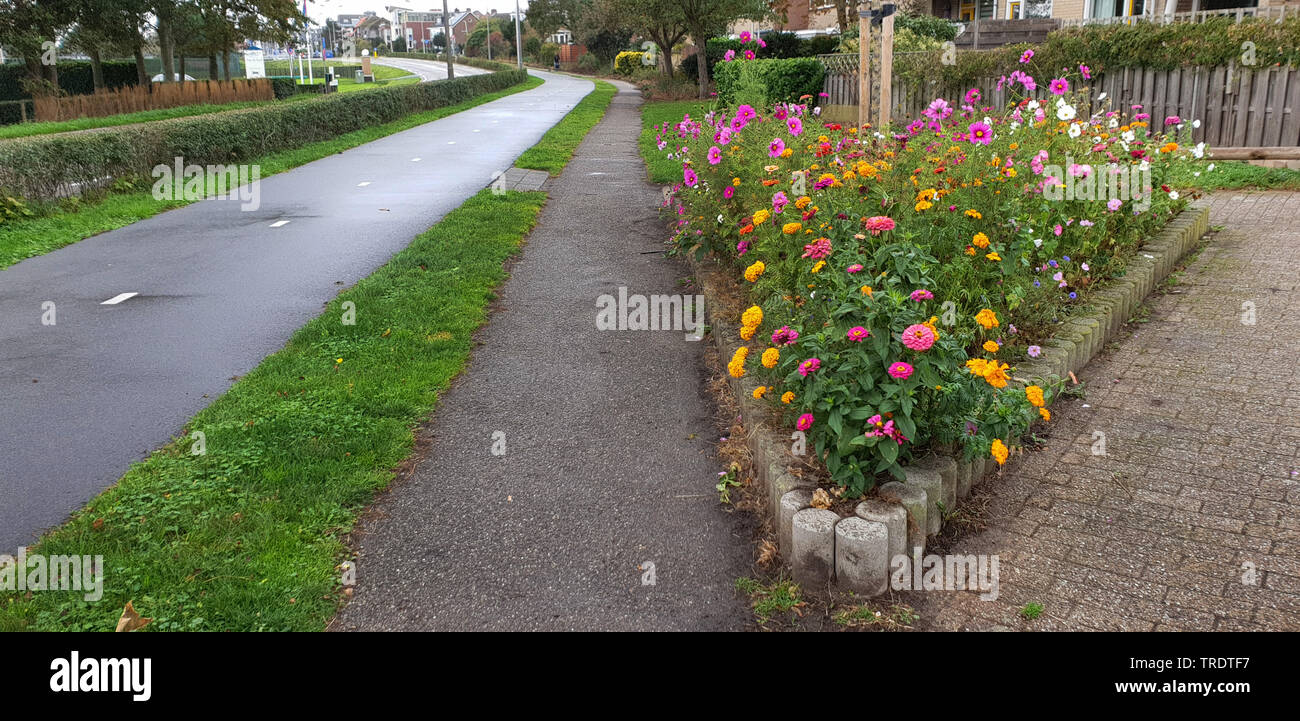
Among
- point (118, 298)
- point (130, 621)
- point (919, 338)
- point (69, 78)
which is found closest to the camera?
point (130, 621)

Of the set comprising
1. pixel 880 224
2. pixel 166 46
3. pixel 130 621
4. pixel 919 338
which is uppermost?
pixel 166 46

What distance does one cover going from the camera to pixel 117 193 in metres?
13.6

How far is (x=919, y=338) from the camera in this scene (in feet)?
10.8

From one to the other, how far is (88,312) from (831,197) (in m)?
6.19

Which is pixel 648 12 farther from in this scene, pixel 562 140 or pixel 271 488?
pixel 271 488

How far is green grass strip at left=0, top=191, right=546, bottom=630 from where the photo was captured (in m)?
3.31

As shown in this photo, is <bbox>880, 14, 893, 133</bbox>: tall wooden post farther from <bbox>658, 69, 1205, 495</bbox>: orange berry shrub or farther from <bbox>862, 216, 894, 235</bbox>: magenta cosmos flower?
<bbox>862, 216, 894, 235</bbox>: magenta cosmos flower

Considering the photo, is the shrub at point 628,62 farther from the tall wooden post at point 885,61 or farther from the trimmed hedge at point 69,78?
the tall wooden post at point 885,61

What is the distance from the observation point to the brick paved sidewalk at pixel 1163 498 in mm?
3227

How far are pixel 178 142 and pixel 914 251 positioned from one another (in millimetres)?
14832
